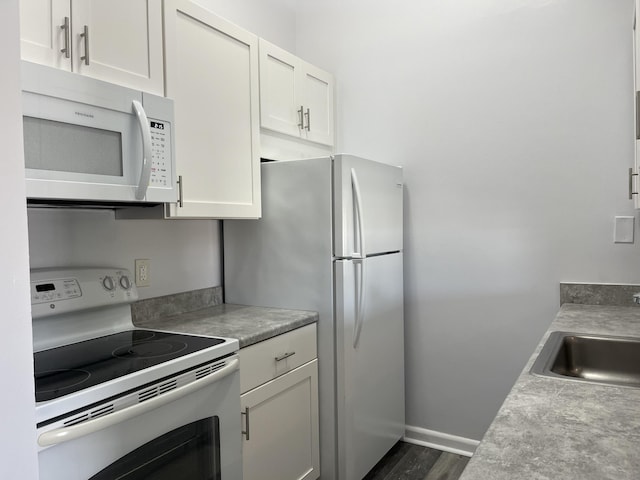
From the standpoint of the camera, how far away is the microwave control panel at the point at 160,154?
1.72m

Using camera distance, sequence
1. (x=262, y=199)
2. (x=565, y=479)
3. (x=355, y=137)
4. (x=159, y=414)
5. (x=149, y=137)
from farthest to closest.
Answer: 1. (x=355, y=137)
2. (x=262, y=199)
3. (x=149, y=137)
4. (x=159, y=414)
5. (x=565, y=479)

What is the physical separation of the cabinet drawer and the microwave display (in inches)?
31.4

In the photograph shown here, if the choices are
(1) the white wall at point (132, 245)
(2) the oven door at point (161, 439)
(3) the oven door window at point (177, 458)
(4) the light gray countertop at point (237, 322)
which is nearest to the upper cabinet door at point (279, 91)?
(1) the white wall at point (132, 245)

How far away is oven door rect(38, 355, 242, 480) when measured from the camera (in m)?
1.18

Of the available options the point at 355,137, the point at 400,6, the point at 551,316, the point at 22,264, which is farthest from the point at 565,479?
the point at 400,6

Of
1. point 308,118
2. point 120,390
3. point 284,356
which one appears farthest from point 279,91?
point 120,390

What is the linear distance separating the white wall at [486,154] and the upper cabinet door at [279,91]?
515 mm

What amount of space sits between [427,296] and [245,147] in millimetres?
1316

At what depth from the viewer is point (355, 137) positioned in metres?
2.99

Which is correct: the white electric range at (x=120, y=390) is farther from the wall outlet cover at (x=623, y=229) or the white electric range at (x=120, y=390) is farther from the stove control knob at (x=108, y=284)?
the wall outlet cover at (x=623, y=229)

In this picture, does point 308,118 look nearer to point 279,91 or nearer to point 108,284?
point 279,91

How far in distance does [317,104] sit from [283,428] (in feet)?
5.63

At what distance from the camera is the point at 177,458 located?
1.50 m

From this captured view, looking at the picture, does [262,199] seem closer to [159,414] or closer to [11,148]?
[159,414]
